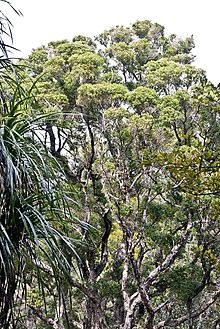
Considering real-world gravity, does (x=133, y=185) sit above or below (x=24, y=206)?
above

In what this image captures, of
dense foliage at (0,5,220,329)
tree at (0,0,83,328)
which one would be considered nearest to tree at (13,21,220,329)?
dense foliage at (0,5,220,329)

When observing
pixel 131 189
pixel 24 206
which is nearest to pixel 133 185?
pixel 131 189

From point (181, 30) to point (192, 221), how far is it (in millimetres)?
4351

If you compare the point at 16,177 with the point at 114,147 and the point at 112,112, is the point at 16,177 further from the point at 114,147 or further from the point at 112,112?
the point at 114,147

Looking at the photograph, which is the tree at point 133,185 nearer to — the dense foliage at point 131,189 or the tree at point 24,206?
the dense foliage at point 131,189

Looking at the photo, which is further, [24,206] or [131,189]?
[131,189]

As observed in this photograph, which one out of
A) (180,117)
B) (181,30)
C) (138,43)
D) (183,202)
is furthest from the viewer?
(181,30)

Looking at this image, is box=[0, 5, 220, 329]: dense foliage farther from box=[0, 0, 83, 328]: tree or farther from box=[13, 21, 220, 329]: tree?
box=[0, 0, 83, 328]: tree

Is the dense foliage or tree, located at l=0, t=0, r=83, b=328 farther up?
the dense foliage

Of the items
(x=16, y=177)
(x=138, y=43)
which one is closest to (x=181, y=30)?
(x=138, y=43)

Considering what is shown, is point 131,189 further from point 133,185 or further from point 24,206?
point 24,206

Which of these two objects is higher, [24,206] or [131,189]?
[131,189]

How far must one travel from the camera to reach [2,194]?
1919 mm

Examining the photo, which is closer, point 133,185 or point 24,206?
point 24,206
